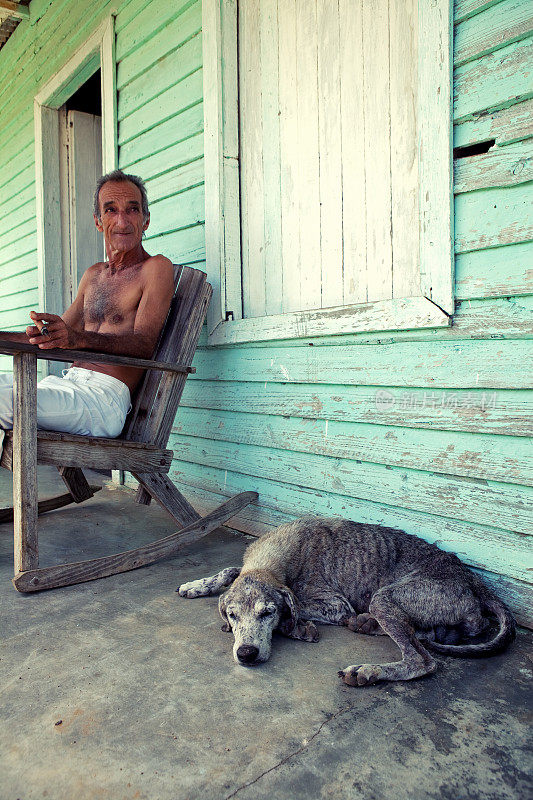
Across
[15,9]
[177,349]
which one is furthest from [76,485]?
[15,9]

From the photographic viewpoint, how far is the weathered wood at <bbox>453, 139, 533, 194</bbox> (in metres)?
1.95

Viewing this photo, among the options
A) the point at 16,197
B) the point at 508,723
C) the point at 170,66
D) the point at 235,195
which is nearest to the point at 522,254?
the point at 508,723

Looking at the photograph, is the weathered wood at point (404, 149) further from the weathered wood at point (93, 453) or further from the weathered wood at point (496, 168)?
the weathered wood at point (93, 453)

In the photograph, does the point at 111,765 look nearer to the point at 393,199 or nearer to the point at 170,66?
the point at 393,199

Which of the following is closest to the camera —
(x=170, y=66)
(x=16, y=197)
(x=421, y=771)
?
(x=421, y=771)

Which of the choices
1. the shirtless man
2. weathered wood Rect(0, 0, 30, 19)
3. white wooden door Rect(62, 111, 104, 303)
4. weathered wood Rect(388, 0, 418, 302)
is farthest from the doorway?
weathered wood Rect(388, 0, 418, 302)

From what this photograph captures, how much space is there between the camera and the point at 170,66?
378cm

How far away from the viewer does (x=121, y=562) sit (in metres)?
2.50

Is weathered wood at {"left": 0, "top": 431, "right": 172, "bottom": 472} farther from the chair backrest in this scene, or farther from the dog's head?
the dog's head

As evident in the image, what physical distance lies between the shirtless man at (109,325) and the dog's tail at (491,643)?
1.87 meters

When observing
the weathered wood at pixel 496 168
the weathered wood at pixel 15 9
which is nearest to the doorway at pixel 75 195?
the weathered wood at pixel 15 9

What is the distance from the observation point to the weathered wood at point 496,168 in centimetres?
195

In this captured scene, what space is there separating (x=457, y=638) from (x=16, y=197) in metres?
6.87

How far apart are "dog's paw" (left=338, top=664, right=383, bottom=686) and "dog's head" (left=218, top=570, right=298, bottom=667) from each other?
0.28 metres
